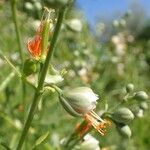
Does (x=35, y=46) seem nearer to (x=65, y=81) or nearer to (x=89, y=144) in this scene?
(x=89, y=144)

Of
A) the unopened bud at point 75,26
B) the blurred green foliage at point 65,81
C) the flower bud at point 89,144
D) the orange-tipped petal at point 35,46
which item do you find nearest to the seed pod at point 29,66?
the orange-tipped petal at point 35,46

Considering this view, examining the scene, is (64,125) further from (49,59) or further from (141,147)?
(49,59)

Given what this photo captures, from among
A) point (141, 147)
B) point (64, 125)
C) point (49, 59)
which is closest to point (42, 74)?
point (49, 59)

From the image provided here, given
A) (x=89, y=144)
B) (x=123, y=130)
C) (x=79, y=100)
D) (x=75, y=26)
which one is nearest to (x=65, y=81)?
(x=75, y=26)

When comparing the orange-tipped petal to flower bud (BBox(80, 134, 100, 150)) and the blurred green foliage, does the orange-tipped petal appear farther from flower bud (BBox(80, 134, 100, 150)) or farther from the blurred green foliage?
flower bud (BBox(80, 134, 100, 150))

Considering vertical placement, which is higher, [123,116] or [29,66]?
[29,66]

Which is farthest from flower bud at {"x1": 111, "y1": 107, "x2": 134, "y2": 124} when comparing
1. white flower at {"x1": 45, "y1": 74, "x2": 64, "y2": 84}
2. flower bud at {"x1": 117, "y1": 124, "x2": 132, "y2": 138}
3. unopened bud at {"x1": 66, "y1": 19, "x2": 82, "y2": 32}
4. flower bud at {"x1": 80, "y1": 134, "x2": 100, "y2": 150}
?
unopened bud at {"x1": 66, "y1": 19, "x2": 82, "y2": 32}
